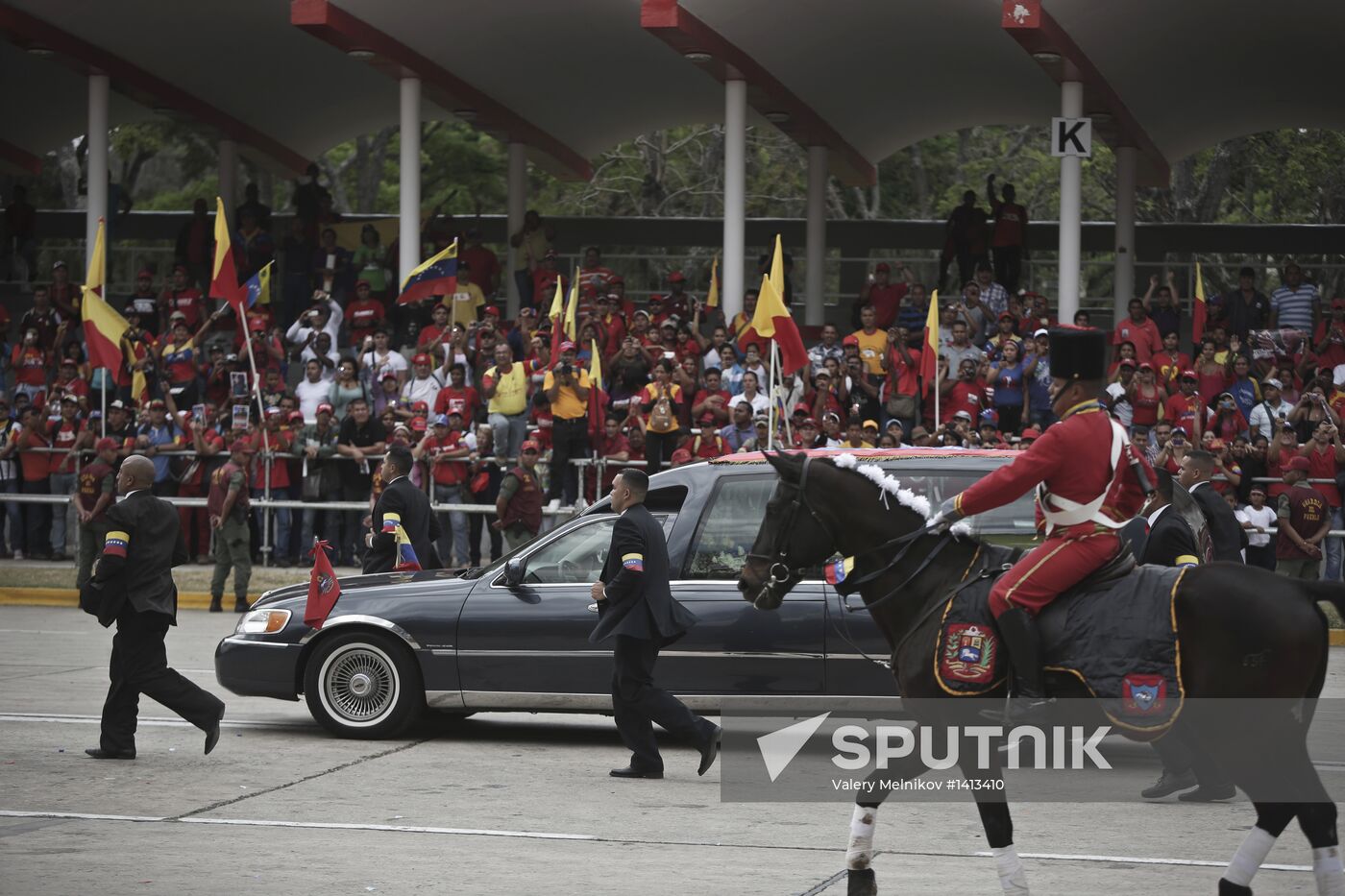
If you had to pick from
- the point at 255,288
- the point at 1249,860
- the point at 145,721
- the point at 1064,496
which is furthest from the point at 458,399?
the point at 1249,860

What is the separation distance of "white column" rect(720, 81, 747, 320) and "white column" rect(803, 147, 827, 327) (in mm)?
3313

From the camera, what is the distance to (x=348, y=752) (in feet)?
37.3

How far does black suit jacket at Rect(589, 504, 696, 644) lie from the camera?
1045 cm

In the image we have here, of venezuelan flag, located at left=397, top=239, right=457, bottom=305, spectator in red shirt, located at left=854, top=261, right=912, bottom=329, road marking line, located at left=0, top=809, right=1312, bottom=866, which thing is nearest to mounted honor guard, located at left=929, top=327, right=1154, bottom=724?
road marking line, located at left=0, top=809, right=1312, bottom=866

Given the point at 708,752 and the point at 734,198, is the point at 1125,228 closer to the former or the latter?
the point at 734,198

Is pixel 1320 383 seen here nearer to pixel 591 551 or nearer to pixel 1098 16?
pixel 1098 16

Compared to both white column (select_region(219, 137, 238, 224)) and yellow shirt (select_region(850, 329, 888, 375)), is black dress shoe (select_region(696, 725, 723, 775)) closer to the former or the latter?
yellow shirt (select_region(850, 329, 888, 375))

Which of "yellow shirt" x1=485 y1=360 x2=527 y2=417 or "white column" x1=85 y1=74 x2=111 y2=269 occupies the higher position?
"white column" x1=85 y1=74 x2=111 y2=269

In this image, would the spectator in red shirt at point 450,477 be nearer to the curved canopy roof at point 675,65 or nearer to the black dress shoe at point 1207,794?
the curved canopy roof at point 675,65

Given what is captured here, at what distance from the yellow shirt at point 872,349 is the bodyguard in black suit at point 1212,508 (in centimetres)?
989

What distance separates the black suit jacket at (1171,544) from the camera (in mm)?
10914

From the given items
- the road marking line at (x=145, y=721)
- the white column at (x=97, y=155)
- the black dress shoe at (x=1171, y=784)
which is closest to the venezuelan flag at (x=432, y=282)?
the white column at (x=97, y=155)

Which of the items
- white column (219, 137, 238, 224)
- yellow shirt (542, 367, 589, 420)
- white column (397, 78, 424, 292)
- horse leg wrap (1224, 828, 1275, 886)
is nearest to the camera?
horse leg wrap (1224, 828, 1275, 886)

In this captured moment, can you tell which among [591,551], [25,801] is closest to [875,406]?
[591,551]
